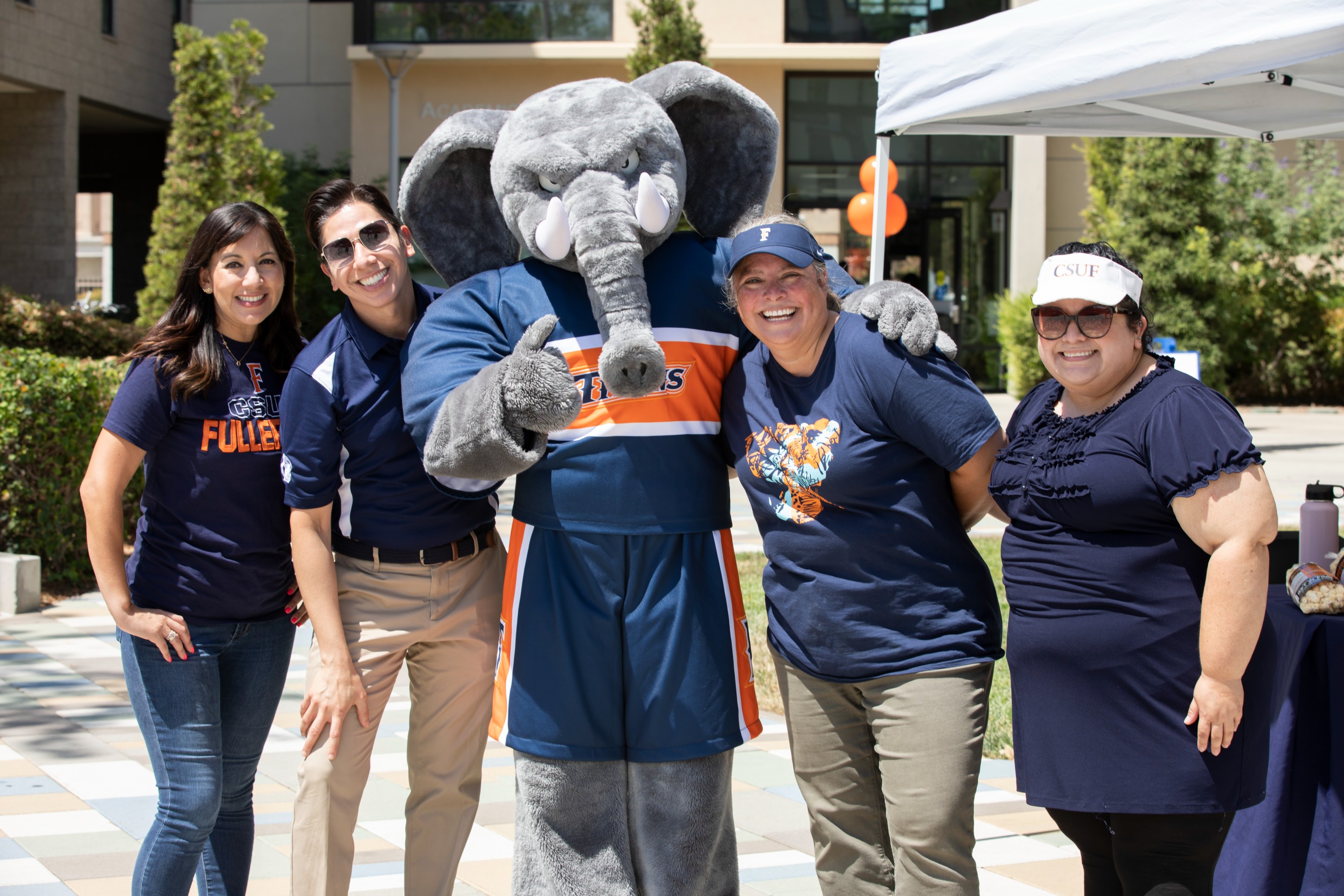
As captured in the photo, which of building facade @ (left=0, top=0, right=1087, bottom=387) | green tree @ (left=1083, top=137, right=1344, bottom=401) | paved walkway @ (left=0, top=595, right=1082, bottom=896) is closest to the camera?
paved walkway @ (left=0, top=595, right=1082, bottom=896)

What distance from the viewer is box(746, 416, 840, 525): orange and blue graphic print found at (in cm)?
272

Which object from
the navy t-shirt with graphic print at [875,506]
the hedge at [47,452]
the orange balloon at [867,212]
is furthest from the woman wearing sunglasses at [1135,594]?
the orange balloon at [867,212]

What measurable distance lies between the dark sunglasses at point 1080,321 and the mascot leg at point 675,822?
47.5 inches

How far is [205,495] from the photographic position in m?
2.96

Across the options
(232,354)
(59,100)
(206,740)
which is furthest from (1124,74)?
(59,100)

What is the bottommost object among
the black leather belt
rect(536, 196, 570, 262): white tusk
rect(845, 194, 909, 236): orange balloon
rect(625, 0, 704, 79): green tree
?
the black leather belt

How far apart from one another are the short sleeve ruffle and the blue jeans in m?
2.11

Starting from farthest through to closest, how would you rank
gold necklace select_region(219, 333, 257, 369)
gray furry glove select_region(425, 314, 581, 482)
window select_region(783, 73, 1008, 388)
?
window select_region(783, 73, 1008, 388) → gold necklace select_region(219, 333, 257, 369) → gray furry glove select_region(425, 314, 581, 482)

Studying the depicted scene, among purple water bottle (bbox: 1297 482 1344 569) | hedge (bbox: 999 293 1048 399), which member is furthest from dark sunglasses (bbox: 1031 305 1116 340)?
hedge (bbox: 999 293 1048 399)

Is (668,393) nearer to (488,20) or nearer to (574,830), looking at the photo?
(574,830)

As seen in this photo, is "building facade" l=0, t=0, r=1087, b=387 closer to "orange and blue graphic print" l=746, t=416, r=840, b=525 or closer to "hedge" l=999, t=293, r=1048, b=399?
"hedge" l=999, t=293, r=1048, b=399

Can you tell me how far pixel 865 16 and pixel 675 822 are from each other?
1827 centimetres

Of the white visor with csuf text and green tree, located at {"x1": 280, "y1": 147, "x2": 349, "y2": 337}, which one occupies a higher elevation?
green tree, located at {"x1": 280, "y1": 147, "x2": 349, "y2": 337}

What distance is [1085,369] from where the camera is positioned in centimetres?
260
